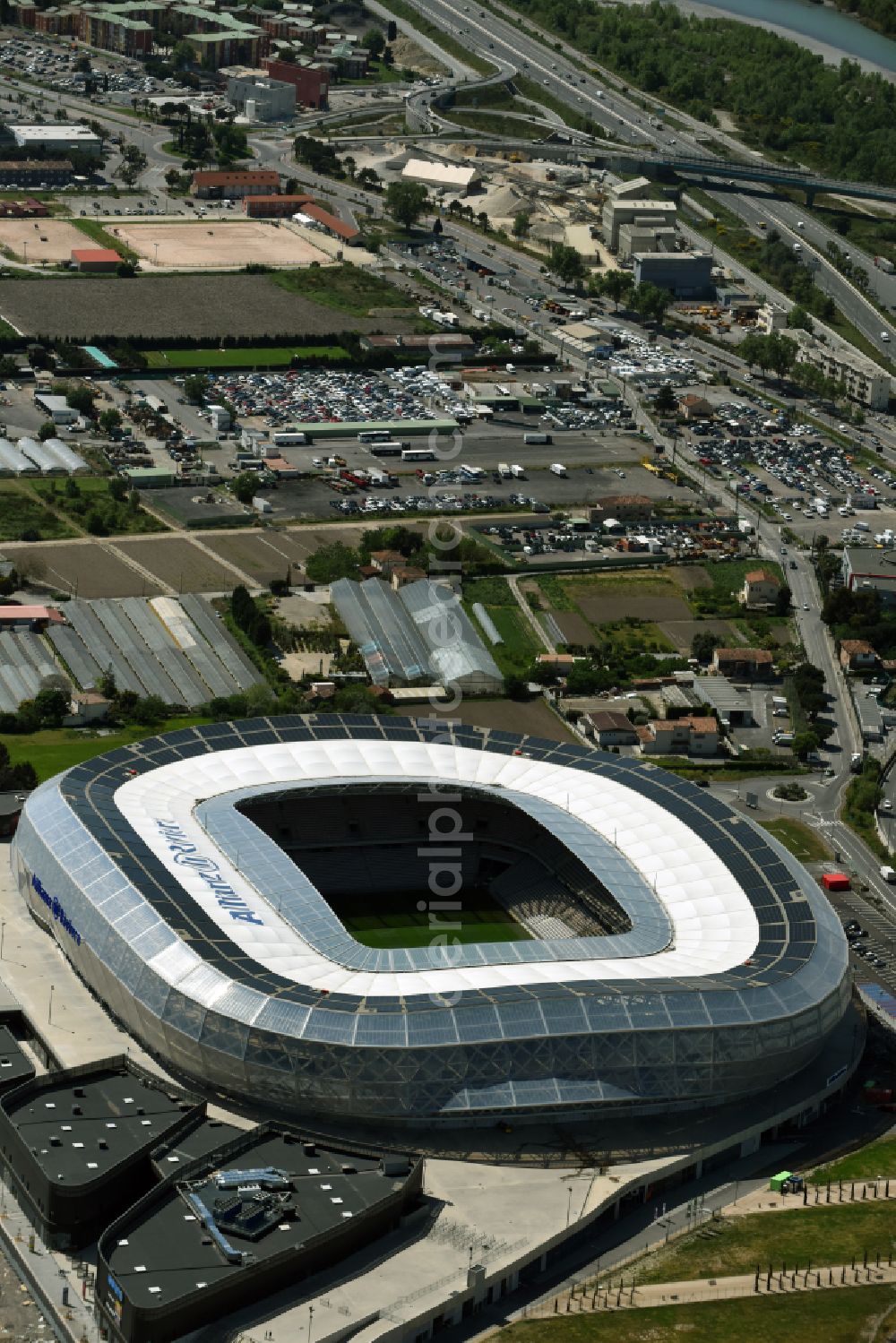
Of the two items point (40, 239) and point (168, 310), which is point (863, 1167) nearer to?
point (168, 310)

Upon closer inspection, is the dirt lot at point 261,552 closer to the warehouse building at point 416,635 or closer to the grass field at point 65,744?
the warehouse building at point 416,635

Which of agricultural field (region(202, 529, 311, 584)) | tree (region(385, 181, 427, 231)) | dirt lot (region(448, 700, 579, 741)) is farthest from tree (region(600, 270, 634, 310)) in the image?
dirt lot (region(448, 700, 579, 741))

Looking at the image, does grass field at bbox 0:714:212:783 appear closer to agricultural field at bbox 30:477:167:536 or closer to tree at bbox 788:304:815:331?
agricultural field at bbox 30:477:167:536

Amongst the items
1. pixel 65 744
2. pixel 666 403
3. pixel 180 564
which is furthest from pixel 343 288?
pixel 65 744

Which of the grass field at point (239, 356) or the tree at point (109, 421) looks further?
the grass field at point (239, 356)

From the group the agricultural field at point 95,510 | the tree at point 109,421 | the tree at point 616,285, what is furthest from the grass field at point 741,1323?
the tree at point 616,285

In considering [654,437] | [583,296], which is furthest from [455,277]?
[654,437]
